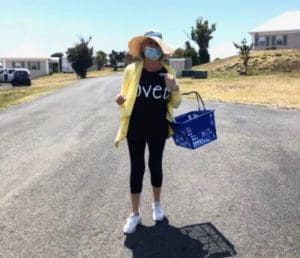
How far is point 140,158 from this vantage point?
195 inches

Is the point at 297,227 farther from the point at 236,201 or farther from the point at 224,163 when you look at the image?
the point at 224,163

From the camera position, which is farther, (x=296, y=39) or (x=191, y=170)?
(x=296, y=39)

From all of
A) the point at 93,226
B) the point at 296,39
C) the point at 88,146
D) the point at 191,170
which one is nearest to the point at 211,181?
the point at 191,170

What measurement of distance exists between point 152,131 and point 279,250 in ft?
4.85

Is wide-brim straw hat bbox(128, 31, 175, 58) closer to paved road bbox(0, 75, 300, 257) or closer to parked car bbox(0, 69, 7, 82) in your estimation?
paved road bbox(0, 75, 300, 257)

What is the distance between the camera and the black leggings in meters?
4.91

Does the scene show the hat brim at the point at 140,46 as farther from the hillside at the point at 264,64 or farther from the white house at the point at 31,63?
the white house at the point at 31,63

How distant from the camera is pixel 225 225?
16.3ft

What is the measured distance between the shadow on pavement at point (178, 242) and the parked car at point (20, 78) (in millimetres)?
40410

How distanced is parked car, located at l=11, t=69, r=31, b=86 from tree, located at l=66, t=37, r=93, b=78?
14.4 m

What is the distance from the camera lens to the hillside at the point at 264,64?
131ft

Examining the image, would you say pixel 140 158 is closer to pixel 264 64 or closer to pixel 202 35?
pixel 264 64

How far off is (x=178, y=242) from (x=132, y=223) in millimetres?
516

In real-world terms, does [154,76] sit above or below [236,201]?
above
